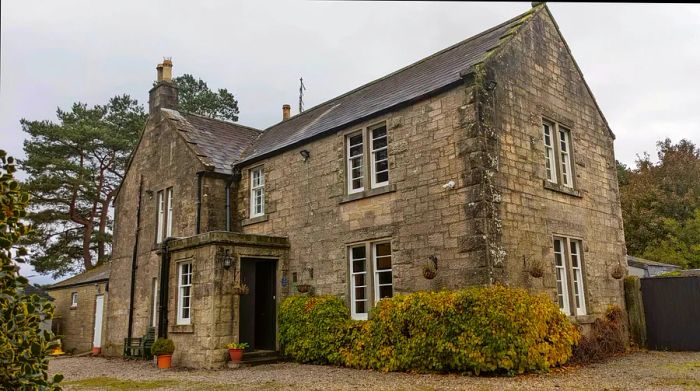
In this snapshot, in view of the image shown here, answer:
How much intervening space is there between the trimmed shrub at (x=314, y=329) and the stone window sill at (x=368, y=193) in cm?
255

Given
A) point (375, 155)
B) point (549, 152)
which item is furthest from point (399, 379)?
point (549, 152)

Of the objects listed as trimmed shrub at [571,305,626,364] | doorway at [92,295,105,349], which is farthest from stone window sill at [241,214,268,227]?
doorway at [92,295,105,349]

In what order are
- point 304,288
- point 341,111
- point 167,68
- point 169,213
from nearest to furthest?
point 304,288
point 341,111
point 169,213
point 167,68

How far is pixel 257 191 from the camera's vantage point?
16984 millimetres

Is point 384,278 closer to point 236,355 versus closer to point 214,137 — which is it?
point 236,355

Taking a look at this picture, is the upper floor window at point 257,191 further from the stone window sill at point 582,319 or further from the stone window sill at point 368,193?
the stone window sill at point 582,319

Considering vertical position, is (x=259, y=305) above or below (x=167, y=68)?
below

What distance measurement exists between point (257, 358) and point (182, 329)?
224 centimetres

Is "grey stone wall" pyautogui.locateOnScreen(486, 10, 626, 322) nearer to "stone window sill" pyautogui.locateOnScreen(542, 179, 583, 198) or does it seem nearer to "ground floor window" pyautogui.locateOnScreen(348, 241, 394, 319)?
"stone window sill" pyautogui.locateOnScreen(542, 179, 583, 198)

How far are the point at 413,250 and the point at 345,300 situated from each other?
246cm

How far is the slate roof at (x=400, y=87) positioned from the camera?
12727mm

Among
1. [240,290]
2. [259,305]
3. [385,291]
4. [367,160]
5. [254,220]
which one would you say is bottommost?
[259,305]

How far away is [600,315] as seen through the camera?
1327 cm

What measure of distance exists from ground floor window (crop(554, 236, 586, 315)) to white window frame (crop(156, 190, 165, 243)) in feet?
41.9
